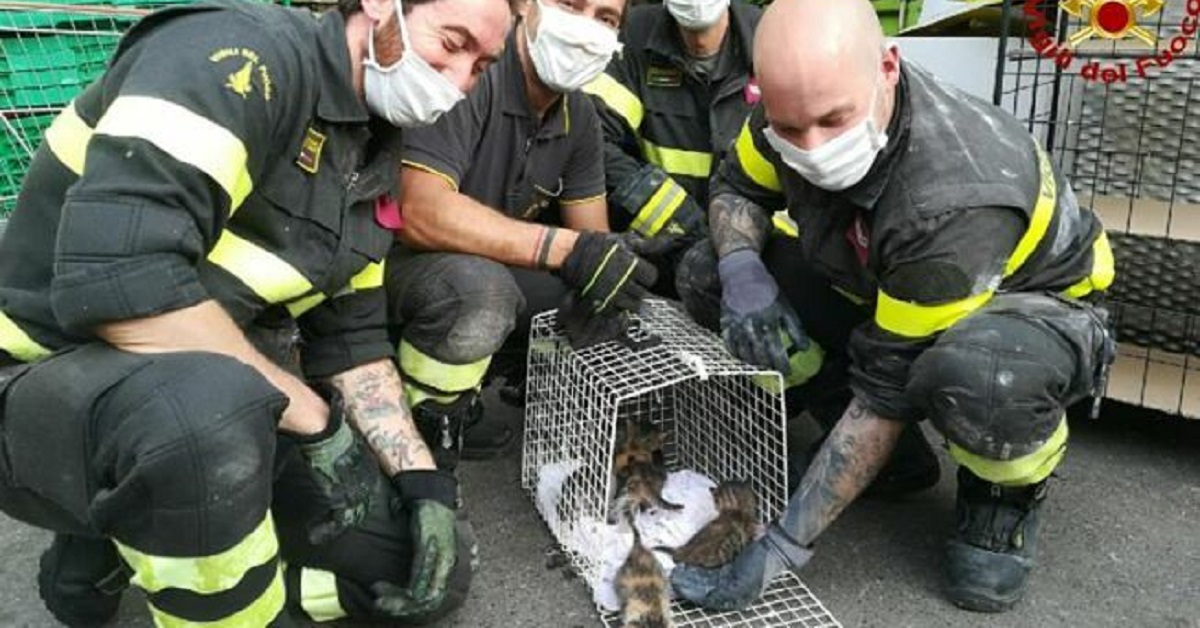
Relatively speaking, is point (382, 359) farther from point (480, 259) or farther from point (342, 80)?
point (342, 80)

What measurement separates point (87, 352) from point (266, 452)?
341mm

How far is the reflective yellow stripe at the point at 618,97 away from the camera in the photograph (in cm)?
338

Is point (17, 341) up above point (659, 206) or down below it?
above

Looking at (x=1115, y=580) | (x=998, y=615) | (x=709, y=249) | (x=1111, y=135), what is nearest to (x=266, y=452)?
(x=709, y=249)

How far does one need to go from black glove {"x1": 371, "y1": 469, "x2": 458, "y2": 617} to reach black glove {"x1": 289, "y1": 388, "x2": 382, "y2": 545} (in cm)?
12

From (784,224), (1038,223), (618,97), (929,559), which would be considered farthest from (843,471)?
(618,97)

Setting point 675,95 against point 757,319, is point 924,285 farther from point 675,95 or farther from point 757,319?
point 675,95

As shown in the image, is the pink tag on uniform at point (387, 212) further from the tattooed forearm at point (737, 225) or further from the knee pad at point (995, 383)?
the knee pad at point (995, 383)

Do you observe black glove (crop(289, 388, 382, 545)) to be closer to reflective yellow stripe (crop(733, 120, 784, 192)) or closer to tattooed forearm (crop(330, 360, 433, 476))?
tattooed forearm (crop(330, 360, 433, 476))

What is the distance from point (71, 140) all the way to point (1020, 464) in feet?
6.45

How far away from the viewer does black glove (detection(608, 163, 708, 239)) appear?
10.3ft

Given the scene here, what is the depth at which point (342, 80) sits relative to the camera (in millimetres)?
2010

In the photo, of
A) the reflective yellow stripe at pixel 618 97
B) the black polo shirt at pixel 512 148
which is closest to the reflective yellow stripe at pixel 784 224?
the black polo shirt at pixel 512 148

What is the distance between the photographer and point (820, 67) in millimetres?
2027
